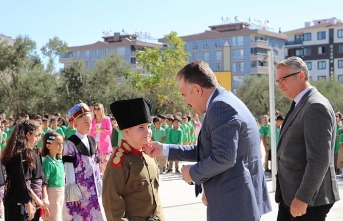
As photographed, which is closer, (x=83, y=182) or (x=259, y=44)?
(x=83, y=182)

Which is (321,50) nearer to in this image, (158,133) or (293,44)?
(293,44)

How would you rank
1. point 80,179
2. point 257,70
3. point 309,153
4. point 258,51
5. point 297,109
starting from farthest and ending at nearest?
1. point 258,51
2. point 257,70
3. point 80,179
4. point 297,109
5. point 309,153

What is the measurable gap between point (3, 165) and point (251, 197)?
3231mm

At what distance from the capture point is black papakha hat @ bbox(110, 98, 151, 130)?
4152 millimetres

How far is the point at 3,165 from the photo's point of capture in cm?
603

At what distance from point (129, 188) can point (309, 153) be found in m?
1.40

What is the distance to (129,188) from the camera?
4.09 meters

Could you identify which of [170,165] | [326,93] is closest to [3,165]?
[170,165]

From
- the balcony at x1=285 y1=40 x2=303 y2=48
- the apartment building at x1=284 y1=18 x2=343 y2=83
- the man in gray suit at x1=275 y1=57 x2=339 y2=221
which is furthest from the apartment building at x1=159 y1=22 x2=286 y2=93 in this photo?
the man in gray suit at x1=275 y1=57 x2=339 y2=221

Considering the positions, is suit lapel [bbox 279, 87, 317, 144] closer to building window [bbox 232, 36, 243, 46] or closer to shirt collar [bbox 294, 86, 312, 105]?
shirt collar [bbox 294, 86, 312, 105]

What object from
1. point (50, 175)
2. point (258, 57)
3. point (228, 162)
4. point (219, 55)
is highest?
point (219, 55)

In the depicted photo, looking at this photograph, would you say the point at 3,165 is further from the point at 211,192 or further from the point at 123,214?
the point at 211,192

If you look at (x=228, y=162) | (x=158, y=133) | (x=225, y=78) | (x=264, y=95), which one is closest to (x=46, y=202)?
(x=228, y=162)

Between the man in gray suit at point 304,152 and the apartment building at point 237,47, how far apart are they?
325ft
